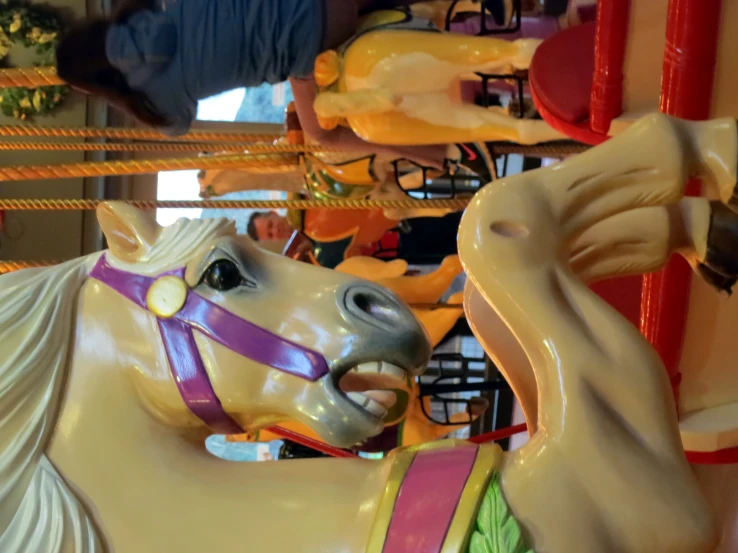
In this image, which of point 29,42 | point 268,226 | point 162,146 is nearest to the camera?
point 162,146

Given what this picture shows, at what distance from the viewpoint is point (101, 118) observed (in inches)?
131

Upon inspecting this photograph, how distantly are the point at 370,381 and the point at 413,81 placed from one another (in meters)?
0.94

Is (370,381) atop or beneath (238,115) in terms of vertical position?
atop

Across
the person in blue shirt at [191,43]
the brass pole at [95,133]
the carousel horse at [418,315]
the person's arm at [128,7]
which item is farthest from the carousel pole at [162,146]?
the carousel horse at [418,315]

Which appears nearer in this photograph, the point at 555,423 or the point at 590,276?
the point at 555,423

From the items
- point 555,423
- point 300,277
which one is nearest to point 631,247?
point 555,423

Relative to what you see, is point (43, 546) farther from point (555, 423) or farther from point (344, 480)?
point (555, 423)

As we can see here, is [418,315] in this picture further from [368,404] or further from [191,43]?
[368,404]

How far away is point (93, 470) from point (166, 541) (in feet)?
0.34

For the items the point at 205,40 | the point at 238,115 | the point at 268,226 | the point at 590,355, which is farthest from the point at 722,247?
the point at 238,115

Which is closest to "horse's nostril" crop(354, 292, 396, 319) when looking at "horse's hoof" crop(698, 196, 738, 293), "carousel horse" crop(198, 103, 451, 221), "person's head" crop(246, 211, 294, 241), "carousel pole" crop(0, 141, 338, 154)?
"horse's hoof" crop(698, 196, 738, 293)

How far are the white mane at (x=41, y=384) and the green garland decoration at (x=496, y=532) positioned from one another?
0.36 m

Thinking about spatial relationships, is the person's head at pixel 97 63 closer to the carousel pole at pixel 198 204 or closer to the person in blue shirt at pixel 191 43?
the person in blue shirt at pixel 191 43

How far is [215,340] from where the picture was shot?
634 millimetres
